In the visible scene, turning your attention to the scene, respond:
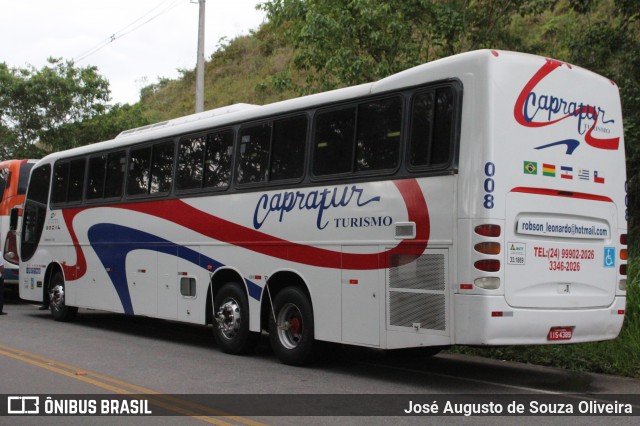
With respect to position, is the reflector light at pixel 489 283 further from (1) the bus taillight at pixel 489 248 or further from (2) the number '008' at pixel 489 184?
(2) the number '008' at pixel 489 184

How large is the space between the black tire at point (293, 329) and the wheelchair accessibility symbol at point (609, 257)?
3568 millimetres

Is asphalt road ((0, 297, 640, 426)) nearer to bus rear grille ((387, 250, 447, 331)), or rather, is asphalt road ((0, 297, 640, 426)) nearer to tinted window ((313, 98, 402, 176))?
bus rear grille ((387, 250, 447, 331))

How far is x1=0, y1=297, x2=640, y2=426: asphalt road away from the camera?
7.74 m

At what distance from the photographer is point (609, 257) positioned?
9.62 metres

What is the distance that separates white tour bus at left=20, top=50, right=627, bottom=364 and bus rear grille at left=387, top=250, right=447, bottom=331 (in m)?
0.02

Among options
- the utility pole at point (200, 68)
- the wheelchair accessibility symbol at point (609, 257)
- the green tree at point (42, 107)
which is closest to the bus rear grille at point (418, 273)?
the wheelchair accessibility symbol at point (609, 257)

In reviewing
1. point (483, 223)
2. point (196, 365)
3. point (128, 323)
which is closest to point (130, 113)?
point (128, 323)

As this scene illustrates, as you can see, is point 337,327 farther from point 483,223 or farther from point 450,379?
point 483,223

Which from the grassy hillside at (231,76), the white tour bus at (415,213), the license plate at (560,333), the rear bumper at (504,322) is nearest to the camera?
the rear bumper at (504,322)

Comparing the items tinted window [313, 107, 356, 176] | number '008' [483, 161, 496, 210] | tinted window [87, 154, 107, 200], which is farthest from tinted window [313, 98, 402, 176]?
tinted window [87, 154, 107, 200]

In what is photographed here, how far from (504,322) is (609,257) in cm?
193

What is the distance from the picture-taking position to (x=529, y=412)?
7.99 meters

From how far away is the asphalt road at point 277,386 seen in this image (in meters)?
7.74

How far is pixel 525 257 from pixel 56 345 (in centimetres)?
743
